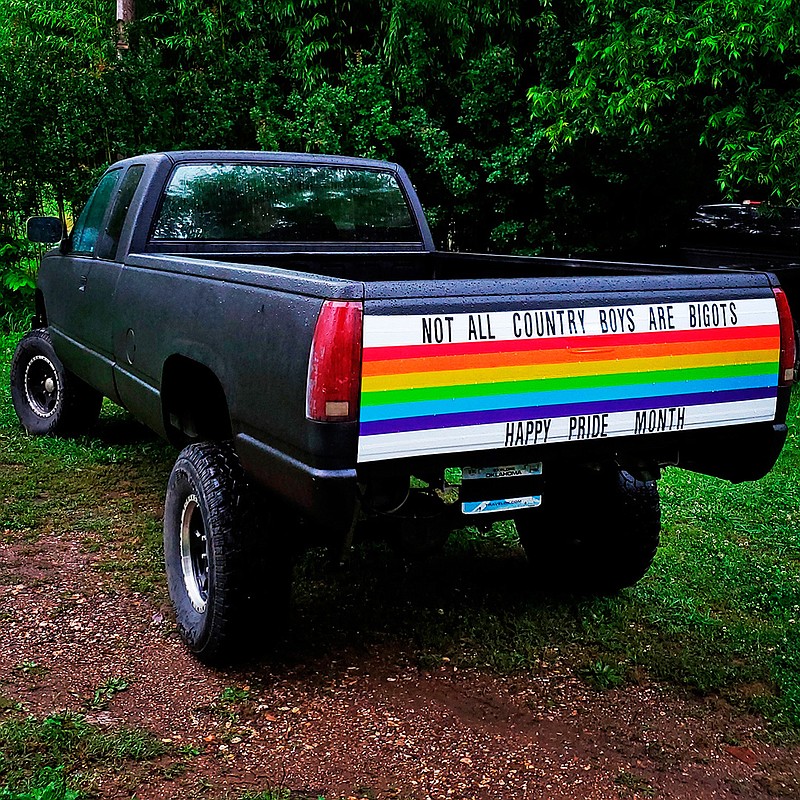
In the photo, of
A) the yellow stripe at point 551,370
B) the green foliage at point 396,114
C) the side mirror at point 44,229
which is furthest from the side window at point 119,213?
the green foliage at point 396,114

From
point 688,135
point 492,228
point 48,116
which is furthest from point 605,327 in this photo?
point 48,116

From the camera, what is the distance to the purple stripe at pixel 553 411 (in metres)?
2.96

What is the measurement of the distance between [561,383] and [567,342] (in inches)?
5.2

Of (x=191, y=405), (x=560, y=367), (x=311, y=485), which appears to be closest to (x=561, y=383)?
(x=560, y=367)

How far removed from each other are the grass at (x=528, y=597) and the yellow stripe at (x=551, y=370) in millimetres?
1170

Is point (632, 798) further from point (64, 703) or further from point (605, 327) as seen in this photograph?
point (64, 703)

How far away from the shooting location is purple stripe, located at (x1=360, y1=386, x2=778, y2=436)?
296 cm

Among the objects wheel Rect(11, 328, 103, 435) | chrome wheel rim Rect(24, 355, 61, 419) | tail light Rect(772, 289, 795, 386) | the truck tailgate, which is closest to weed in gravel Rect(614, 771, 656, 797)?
the truck tailgate

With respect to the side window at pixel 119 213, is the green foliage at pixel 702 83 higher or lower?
higher

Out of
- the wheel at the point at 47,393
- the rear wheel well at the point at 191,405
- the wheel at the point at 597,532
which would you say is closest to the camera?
the rear wheel well at the point at 191,405

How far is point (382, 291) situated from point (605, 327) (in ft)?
2.56

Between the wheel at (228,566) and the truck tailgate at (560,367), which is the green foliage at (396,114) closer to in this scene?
the truck tailgate at (560,367)

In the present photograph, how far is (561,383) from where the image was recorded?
3.15 m

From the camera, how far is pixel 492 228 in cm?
1187
